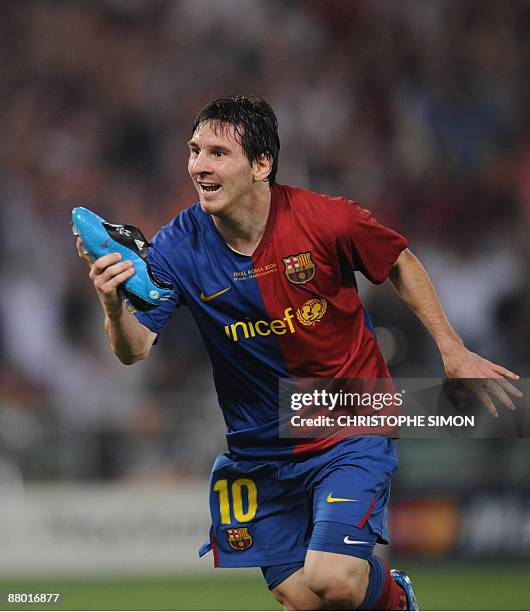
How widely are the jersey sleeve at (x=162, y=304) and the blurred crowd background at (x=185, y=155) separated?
3.78 m

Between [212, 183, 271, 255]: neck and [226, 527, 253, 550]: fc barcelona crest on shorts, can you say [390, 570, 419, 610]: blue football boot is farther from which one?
[212, 183, 271, 255]: neck

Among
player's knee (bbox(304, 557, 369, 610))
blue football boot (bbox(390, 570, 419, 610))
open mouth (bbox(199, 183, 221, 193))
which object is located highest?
open mouth (bbox(199, 183, 221, 193))

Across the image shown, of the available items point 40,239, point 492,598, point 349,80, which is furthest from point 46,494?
point 349,80

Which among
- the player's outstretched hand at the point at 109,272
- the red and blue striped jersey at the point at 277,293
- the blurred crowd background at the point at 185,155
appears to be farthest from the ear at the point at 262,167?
the blurred crowd background at the point at 185,155

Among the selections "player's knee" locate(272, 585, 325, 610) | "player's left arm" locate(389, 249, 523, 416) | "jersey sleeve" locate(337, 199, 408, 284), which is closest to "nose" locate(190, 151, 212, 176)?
"jersey sleeve" locate(337, 199, 408, 284)

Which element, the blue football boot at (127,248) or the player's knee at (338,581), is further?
the player's knee at (338,581)

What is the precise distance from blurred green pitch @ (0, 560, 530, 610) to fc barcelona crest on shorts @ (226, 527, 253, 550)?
6.48 ft

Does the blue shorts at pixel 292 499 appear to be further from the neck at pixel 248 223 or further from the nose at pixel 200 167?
the nose at pixel 200 167

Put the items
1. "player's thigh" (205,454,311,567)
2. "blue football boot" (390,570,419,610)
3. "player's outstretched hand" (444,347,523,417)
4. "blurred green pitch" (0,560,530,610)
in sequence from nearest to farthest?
"player's outstretched hand" (444,347,523,417) → "player's thigh" (205,454,311,567) → "blue football boot" (390,570,419,610) → "blurred green pitch" (0,560,530,610)

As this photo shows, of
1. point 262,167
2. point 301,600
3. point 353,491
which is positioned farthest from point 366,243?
point 301,600

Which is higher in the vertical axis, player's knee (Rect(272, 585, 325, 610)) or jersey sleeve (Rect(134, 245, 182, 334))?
jersey sleeve (Rect(134, 245, 182, 334))

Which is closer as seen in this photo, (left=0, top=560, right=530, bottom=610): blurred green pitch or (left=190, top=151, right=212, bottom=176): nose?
(left=190, top=151, right=212, bottom=176): nose

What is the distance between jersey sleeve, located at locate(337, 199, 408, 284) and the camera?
468 cm

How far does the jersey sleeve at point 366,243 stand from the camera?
4.68 meters
